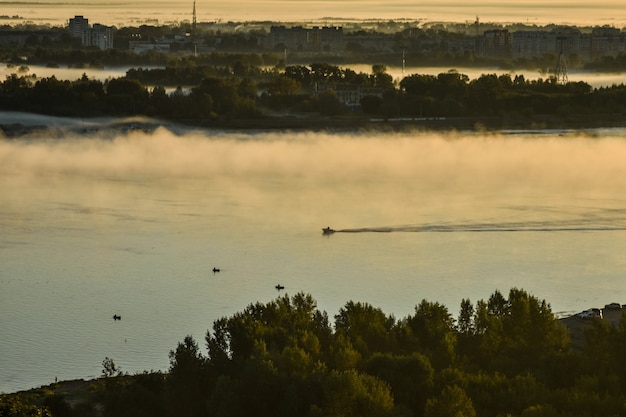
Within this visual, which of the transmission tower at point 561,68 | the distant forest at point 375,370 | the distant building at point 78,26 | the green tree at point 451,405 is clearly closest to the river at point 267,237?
the distant forest at point 375,370

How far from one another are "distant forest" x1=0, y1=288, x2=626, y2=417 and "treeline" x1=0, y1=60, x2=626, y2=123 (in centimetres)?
1340

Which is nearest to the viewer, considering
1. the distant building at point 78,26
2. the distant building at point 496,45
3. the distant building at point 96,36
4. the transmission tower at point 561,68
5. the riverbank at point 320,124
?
the riverbank at point 320,124

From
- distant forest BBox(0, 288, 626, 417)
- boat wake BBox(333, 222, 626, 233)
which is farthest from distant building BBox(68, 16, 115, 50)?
distant forest BBox(0, 288, 626, 417)

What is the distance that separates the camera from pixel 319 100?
2114 cm

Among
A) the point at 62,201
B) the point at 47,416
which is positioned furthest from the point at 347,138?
the point at 47,416

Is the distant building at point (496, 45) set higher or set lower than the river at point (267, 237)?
higher

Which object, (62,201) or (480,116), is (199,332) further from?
(480,116)

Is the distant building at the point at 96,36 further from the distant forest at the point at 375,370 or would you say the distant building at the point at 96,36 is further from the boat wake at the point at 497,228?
the distant forest at the point at 375,370

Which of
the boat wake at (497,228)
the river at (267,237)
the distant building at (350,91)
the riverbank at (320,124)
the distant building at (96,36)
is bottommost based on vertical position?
the riverbank at (320,124)

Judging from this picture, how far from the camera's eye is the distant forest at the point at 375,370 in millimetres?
5941

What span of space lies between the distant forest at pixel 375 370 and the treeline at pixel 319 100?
1340cm

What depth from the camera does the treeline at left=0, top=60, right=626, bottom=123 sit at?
20.7 meters

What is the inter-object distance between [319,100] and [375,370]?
14922 mm

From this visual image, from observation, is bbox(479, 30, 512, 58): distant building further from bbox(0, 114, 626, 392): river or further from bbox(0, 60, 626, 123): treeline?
bbox(0, 114, 626, 392): river
